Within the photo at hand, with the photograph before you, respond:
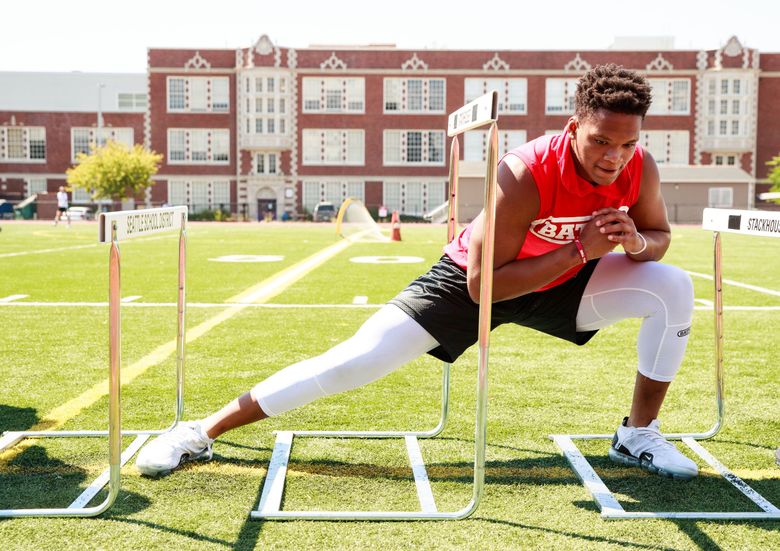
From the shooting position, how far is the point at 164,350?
672 centimetres

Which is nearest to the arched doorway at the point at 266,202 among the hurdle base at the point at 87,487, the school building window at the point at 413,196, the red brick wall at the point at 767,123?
the school building window at the point at 413,196

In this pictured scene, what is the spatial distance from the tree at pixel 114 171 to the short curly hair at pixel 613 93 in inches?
2244

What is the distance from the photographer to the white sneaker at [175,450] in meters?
3.56

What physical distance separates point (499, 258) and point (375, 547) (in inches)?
45.0

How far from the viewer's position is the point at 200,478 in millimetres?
3590

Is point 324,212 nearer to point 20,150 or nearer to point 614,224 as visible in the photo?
point 20,150

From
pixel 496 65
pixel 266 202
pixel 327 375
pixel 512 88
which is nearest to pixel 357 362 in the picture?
pixel 327 375

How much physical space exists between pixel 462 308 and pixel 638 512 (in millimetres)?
1011

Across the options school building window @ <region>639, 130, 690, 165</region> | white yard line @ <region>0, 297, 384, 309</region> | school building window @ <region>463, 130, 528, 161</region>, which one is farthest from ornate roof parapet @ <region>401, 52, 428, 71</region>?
white yard line @ <region>0, 297, 384, 309</region>

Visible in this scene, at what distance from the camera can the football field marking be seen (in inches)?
176

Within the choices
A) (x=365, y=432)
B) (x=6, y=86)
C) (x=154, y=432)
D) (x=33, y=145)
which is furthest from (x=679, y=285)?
(x=6, y=86)

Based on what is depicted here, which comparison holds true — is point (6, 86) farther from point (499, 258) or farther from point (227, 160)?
point (499, 258)

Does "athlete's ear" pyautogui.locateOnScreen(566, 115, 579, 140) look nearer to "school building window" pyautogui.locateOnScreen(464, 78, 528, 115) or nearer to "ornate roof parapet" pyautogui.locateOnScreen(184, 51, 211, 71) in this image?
"school building window" pyautogui.locateOnScreen(464, 78, 528, 115)

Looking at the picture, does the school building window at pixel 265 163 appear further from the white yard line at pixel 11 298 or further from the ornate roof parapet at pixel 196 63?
the white yard line at pixel 11 298
